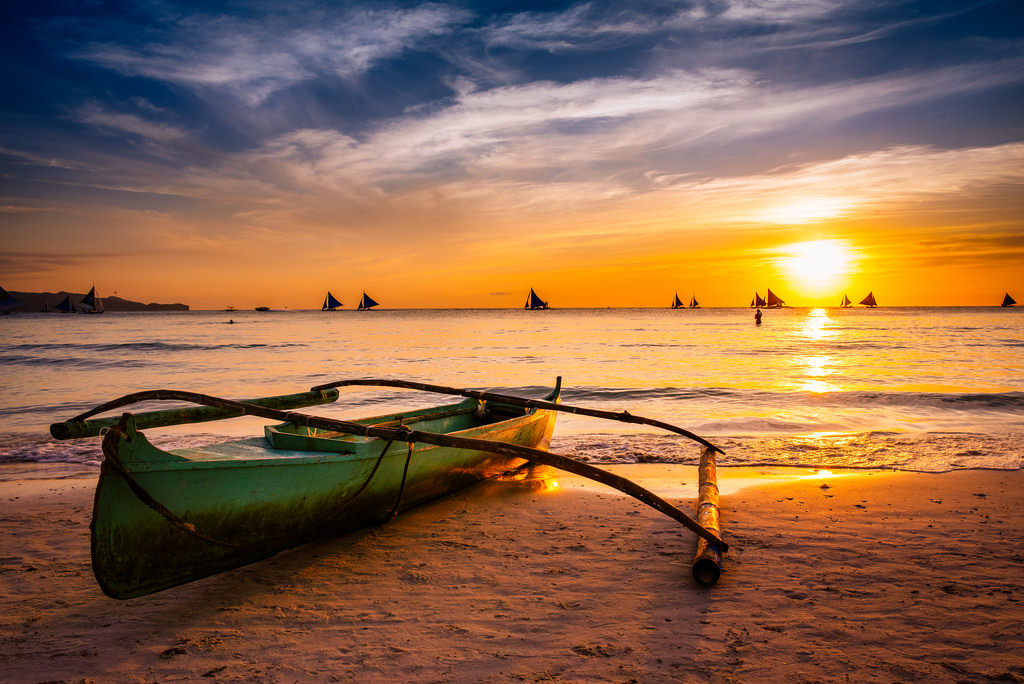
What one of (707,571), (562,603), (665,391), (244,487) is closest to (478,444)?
(562,603)

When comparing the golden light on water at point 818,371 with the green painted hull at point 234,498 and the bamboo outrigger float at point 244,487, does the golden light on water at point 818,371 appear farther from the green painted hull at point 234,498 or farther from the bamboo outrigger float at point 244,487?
the green painted hull at point 234,498

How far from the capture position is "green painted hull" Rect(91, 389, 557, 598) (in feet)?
12.0

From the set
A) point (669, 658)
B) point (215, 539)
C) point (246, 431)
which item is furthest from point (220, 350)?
point (669, 658)

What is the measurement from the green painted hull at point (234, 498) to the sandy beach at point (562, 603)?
11.9 inches

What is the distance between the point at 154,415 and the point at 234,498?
1.77 metres

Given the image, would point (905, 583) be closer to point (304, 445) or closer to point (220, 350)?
point (304, 445)

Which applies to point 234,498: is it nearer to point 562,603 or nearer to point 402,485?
point 402,485

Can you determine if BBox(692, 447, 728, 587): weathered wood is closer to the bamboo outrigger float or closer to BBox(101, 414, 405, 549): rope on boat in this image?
the bamboo outrigger float

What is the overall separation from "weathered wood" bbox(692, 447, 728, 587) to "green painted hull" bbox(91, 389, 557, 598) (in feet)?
8.42

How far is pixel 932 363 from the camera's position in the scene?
22.8 meters

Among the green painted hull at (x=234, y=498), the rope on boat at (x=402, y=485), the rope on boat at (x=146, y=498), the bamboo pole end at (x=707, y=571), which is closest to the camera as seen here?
the rope on boat at (x=146, y=498)

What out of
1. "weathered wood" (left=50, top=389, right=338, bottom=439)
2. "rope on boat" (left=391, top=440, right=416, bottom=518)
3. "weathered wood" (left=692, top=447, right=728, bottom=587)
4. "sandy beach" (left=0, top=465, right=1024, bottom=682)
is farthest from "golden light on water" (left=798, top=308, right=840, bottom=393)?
"weathered wood" (left=50, top=389, right=338, bottom=439)

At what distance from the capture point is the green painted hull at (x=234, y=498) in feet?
12.0

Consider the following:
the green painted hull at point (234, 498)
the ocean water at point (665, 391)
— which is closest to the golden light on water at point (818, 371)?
the ocean water at point (665, 391)
